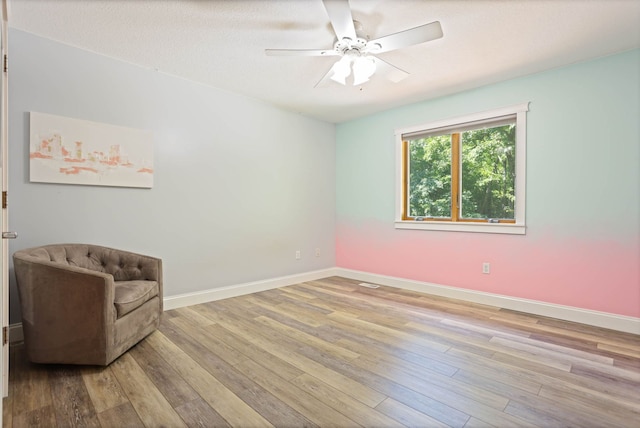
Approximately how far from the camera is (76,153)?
2684 mm

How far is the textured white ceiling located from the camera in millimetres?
2135

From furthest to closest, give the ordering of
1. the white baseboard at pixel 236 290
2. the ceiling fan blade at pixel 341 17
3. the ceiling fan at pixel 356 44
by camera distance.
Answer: the white baseboard at pixel 236 290, the ceiling fan at pixel 356 44, the ceiling fan blade at pixel 341 17

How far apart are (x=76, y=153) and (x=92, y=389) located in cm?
193

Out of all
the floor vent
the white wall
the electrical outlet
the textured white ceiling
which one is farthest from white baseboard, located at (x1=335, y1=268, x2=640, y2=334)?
the textured white ceiling

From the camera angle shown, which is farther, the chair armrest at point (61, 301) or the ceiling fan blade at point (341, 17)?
the chair armrest at point (61, 301)

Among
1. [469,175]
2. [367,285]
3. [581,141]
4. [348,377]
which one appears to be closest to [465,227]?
[469,175]

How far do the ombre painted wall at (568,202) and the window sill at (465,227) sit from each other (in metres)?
0.06

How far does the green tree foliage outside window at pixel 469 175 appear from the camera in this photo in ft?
11.3

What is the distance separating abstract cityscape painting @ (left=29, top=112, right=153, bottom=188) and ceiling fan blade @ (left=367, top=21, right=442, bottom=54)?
2341mm

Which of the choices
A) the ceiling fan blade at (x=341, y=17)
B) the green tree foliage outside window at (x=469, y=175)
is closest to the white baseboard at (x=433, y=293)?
the green tree foliage outside window at (x=469, y=175)

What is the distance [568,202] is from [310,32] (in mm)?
2839

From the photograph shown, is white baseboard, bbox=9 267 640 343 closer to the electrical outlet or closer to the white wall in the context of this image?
the white wall

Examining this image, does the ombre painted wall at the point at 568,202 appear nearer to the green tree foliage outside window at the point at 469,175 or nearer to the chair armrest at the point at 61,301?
the green tree foliage outside window at the point at 469,175

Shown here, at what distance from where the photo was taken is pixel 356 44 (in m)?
2.39
